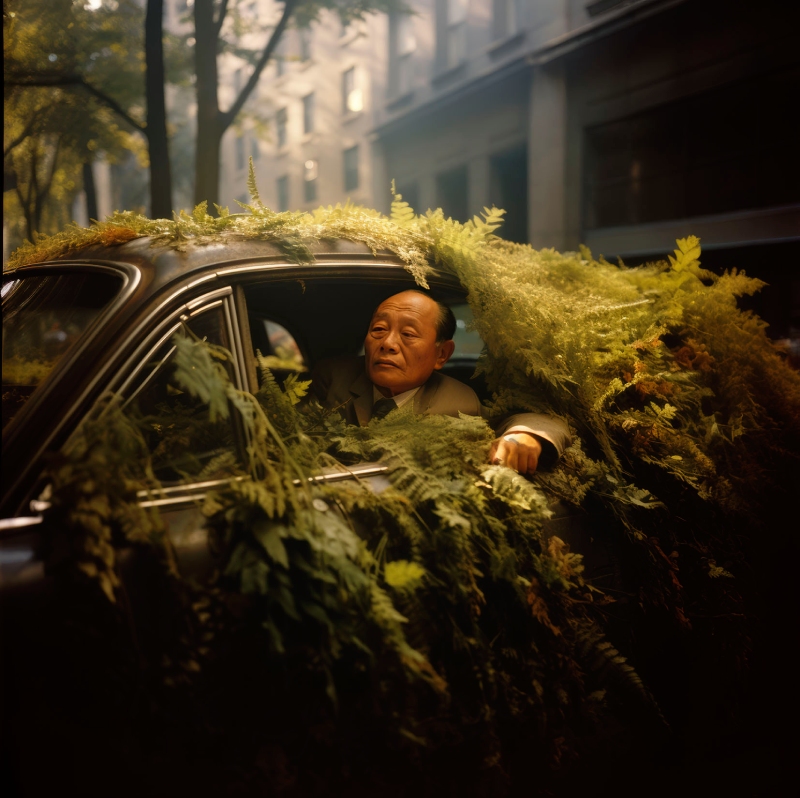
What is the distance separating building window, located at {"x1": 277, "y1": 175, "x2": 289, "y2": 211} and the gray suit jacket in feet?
77.2

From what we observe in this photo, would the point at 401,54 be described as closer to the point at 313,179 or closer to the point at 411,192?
the point at 411,192

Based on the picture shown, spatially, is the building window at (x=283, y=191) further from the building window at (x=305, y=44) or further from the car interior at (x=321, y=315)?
the car interior at (x=321, y=315)

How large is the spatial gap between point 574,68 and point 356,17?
4.79 meters

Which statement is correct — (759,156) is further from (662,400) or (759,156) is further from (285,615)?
(285,615)

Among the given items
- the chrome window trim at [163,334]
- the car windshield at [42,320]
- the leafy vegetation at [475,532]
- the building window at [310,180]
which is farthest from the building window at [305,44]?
the chrome window trim at [163,334]

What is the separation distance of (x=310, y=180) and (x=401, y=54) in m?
7.54

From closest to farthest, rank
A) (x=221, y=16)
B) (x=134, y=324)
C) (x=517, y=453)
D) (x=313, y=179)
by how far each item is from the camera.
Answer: (x=134, y=324), (x=517, y=453), (x=221, y=16), (x=313, y=179)

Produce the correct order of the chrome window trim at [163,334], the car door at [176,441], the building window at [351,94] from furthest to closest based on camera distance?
the building window at [351,94]
the chrome window trim at [163,334]
the car door at [176,441]

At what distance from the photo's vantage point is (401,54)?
58.8 feet

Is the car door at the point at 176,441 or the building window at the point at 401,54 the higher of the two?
the building window at the point at 401,54

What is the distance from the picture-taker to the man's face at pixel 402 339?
3215 millimetres

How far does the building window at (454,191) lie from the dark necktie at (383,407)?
14.2 metres

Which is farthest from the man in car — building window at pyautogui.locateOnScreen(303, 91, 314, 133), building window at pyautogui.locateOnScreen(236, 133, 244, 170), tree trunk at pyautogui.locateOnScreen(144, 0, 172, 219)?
building window at pyautogui.locateOnScreen(236, 133, 244, 170)

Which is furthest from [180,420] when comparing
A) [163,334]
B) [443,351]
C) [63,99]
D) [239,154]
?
[239,154]
